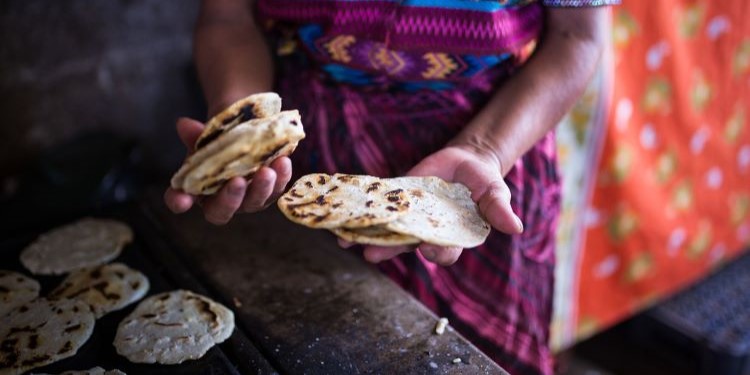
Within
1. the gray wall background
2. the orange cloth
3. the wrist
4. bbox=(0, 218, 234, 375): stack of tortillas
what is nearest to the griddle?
bbox=(0, 218, 234, 375): stack of tortillas

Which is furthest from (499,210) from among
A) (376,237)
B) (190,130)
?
(190,130)

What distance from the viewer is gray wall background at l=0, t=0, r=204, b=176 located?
9.13ft

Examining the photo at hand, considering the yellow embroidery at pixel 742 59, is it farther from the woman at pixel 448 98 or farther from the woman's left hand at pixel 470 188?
the woman's left hand at pixel 470 188

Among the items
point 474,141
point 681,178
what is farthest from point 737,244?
point 474,141

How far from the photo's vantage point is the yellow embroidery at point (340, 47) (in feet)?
5.22

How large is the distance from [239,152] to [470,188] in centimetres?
52

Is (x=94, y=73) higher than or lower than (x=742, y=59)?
lower

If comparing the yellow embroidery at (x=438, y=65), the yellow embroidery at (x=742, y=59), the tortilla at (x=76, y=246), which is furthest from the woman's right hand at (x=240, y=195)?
the yellow embroidery at (x=742, y=59)

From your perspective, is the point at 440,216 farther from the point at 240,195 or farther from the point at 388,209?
the point at 240,195

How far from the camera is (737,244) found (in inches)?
126

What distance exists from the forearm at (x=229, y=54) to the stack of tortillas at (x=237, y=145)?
1.23 ft

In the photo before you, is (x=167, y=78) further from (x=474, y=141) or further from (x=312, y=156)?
(x=474, y=141)

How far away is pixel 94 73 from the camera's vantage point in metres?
2.98

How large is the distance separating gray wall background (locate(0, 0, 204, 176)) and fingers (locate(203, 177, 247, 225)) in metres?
1.91
